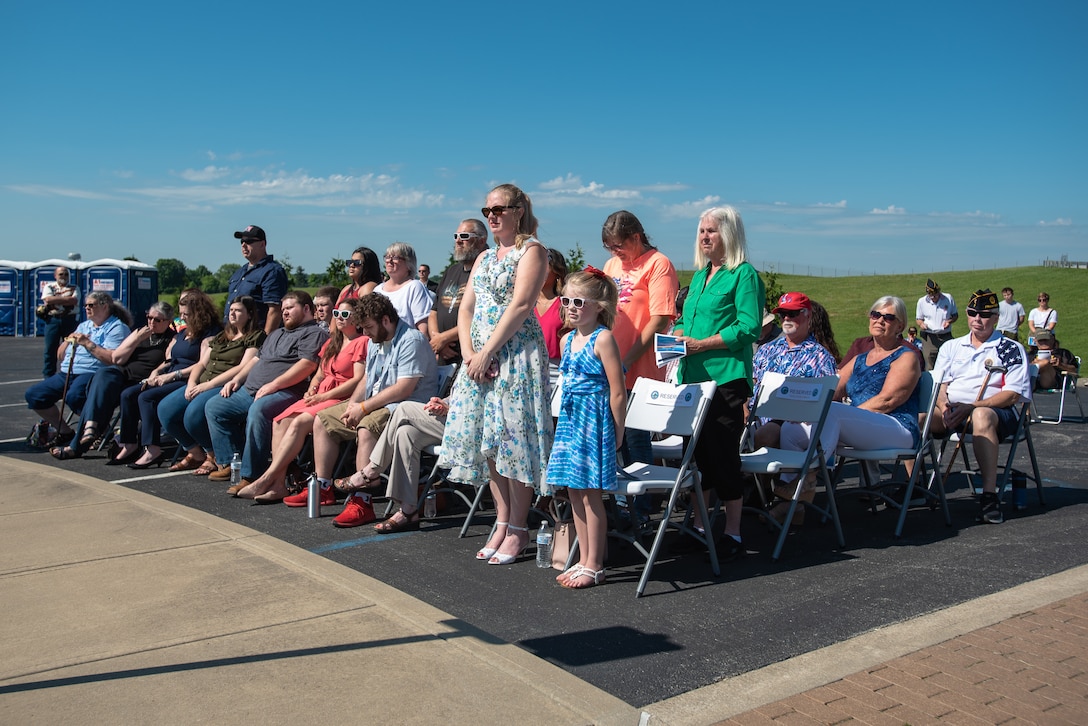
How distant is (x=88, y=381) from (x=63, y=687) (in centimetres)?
664

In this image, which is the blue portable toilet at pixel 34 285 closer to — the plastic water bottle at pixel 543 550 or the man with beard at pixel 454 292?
the man with beard at pixel 454 292

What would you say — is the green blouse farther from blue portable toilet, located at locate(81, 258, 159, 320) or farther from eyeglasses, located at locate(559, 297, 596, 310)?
blue portable toilet, located at locate(81, 258, 159, 320)

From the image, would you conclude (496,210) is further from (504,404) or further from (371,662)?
(371,662)

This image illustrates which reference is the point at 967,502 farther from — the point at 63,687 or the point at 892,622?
the point at 63,687

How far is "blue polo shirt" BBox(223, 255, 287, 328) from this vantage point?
867 cm

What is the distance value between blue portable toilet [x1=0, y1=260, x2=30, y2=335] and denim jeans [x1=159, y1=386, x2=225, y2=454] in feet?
82.3

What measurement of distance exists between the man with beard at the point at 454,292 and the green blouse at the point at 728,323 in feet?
7.16

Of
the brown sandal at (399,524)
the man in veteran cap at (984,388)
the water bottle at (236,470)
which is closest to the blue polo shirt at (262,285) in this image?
the water bottle at (236,470)

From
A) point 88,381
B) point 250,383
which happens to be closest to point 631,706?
point 250,383

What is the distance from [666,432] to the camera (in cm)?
514

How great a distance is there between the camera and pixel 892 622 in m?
4.24

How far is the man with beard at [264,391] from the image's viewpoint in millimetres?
7340

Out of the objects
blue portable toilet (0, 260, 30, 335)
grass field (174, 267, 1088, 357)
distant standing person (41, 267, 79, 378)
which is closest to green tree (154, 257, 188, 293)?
grass field (174, 267, 1088, 357)

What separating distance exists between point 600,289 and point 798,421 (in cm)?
170
